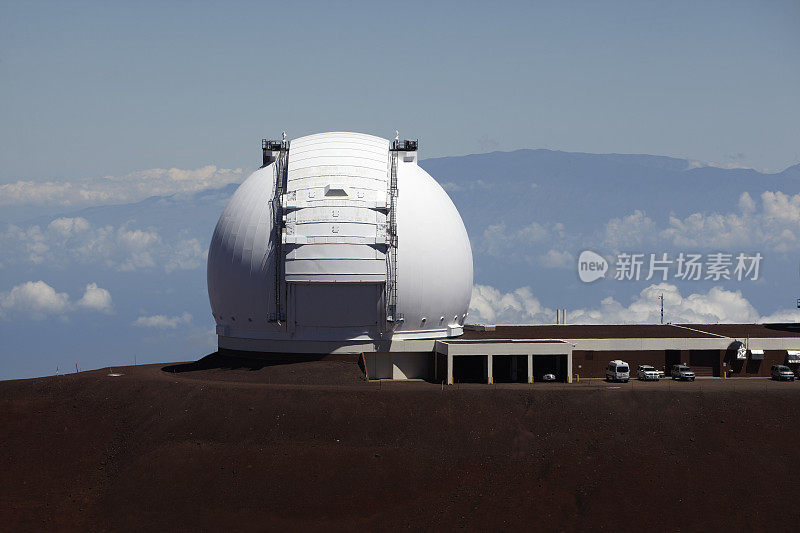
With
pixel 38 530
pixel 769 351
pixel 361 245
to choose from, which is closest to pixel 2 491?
pixel 38 530

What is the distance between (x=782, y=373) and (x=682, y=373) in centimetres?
648

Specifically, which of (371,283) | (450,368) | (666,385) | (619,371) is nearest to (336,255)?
(371,283)

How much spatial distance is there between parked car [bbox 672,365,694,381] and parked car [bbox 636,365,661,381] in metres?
1.35

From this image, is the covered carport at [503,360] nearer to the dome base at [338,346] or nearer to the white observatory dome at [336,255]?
the dome base at [338,346]

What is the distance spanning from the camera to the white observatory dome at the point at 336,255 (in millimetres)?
57594

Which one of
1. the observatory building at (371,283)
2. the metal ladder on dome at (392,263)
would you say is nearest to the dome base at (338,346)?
the observatory building at (371,283)

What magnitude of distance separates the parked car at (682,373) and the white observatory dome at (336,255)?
14.4 meters

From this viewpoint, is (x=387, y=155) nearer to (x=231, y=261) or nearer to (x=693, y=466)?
(x=231, y=261)

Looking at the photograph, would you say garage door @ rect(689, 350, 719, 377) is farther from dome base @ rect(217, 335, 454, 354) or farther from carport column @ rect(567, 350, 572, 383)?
dome base @ rect(217, 335, 454, 354)

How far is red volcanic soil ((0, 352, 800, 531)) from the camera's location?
45.3 meters

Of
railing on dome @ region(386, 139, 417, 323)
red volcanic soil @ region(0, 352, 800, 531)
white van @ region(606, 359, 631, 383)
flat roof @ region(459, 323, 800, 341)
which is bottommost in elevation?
red volcanic soil @ region(0, 352, 800, 531)

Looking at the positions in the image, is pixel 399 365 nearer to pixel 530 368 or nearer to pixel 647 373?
pixel 530 368

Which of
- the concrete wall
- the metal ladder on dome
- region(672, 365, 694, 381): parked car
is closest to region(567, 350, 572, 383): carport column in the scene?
region(672, 365, 694, 381): parked car

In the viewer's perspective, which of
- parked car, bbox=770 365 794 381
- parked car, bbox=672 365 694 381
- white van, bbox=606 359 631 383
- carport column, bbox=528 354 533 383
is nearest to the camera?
carport column, bbox=528 354 533 383
